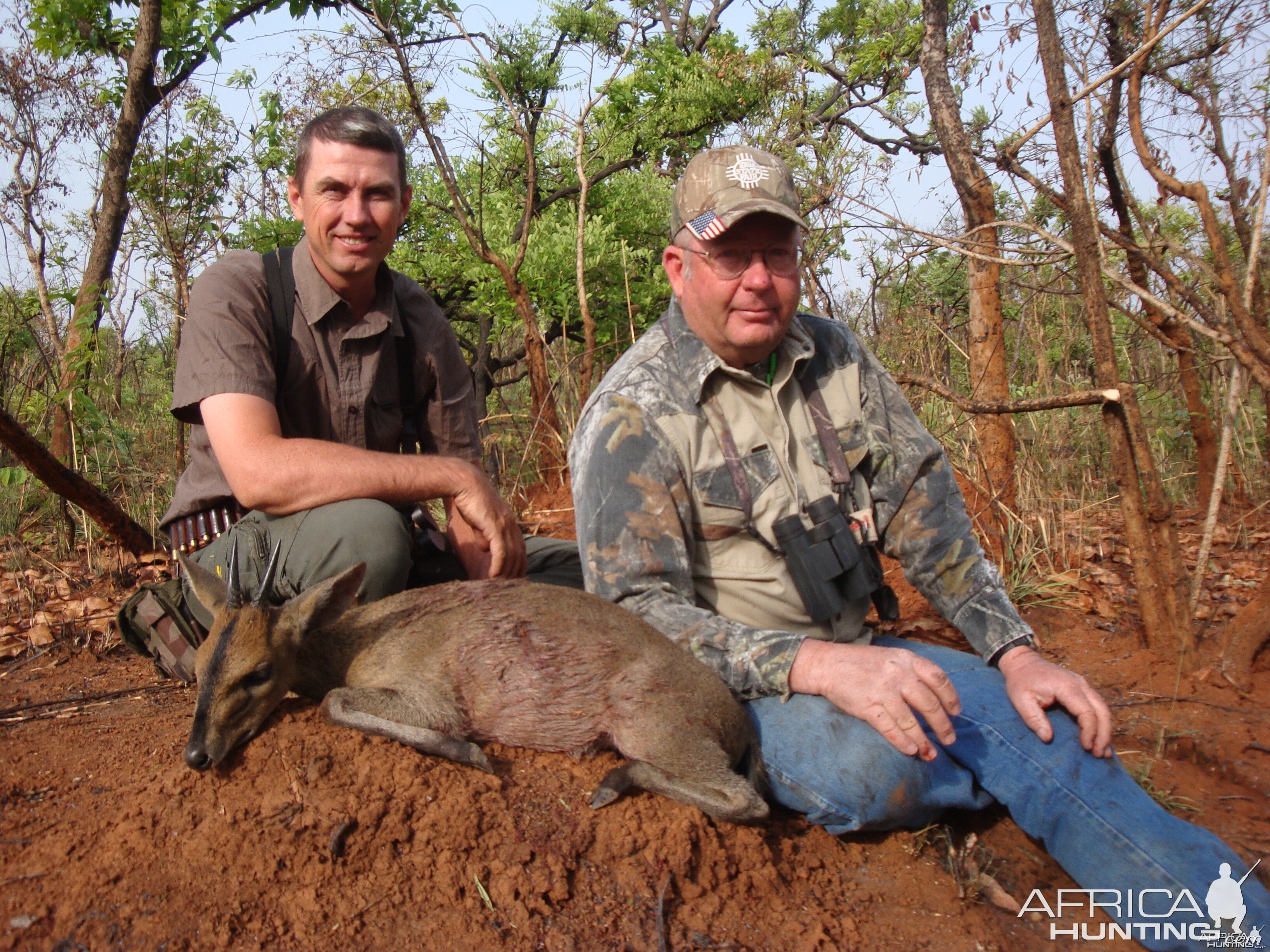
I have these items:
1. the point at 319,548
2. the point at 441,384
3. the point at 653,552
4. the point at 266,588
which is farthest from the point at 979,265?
the point at 266,588

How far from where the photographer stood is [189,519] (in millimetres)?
4449

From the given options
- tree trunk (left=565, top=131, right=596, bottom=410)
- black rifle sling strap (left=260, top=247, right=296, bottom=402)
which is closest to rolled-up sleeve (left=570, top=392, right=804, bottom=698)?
black rifle sling strap (left=260, top=247, right=296, bottom=402)

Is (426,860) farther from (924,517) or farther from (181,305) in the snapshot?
(181,305)

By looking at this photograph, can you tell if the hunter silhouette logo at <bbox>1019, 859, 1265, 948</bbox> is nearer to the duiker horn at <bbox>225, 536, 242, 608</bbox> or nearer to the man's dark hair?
the duiker horn at <bbox>225, 536, 242, 608</bbox>

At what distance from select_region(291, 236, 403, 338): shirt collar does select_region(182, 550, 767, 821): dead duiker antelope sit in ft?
4.31

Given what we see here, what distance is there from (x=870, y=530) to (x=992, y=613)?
605mm

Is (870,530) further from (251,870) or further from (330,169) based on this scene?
(330,169)

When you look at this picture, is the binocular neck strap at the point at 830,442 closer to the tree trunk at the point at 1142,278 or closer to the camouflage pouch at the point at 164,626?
the camouflage pouch at the point at 164,626

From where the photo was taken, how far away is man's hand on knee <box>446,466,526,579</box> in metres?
4.18

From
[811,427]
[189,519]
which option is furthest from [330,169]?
[811,427]

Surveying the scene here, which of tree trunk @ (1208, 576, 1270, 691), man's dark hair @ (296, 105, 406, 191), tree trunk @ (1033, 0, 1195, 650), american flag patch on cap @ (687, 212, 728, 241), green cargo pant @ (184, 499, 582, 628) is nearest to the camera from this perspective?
american flag patch on cap @ (687, 212, 728, 241)

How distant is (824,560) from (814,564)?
0.15 ft

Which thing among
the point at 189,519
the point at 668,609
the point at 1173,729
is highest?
the point at 189,519

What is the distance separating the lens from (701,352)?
3.93 m
